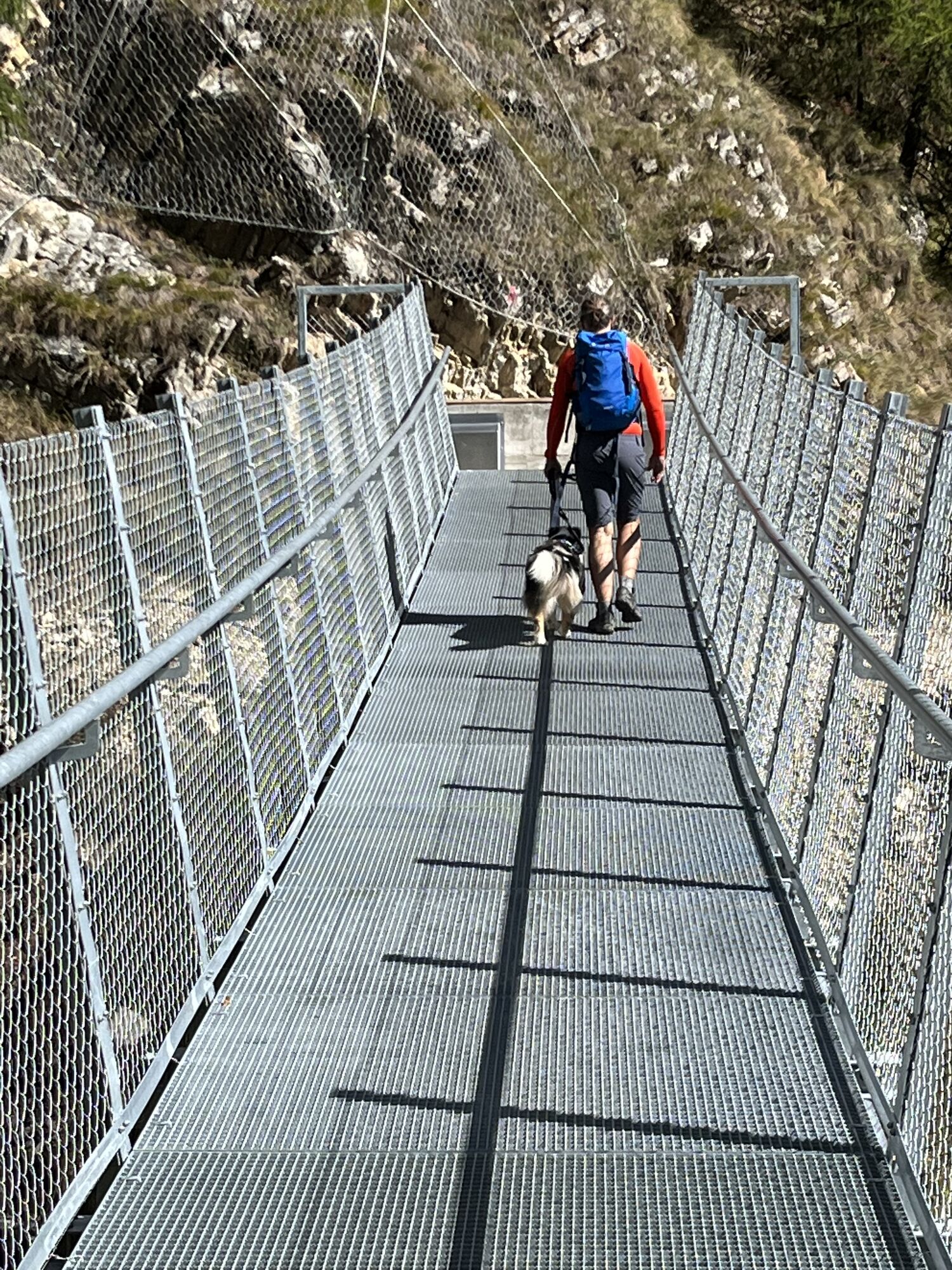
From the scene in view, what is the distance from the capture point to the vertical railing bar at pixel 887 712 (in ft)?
13.3

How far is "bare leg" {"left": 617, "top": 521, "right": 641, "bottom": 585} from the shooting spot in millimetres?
9000

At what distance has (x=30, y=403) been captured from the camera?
24.7 metres

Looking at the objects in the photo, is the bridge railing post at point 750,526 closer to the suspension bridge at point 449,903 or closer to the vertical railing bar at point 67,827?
the suspension bridge at point 449,903

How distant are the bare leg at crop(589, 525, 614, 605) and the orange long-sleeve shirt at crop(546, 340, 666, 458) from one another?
51 cm

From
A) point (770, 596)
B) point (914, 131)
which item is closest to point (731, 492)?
point (770, 596)

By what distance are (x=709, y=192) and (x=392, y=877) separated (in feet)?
76.4

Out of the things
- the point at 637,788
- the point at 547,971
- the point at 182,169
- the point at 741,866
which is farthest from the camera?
the point at 182,169

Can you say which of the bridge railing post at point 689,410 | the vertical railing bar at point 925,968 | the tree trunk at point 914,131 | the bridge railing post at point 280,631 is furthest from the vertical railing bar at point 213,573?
the tree trunk at point 914,131

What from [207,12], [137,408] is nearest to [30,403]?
[137,408]

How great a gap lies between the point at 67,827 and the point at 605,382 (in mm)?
5519

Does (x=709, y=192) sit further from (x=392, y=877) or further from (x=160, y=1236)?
(x=160, y=1236)

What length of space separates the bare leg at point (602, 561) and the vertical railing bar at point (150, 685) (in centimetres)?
446

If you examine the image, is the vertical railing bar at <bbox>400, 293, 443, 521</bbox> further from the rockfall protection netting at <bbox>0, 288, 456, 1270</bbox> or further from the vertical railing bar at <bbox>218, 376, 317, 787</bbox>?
the vertical railing bar at <bbox>218, 376, 317, 787</bbox>

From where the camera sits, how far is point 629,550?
9070 millimetres
